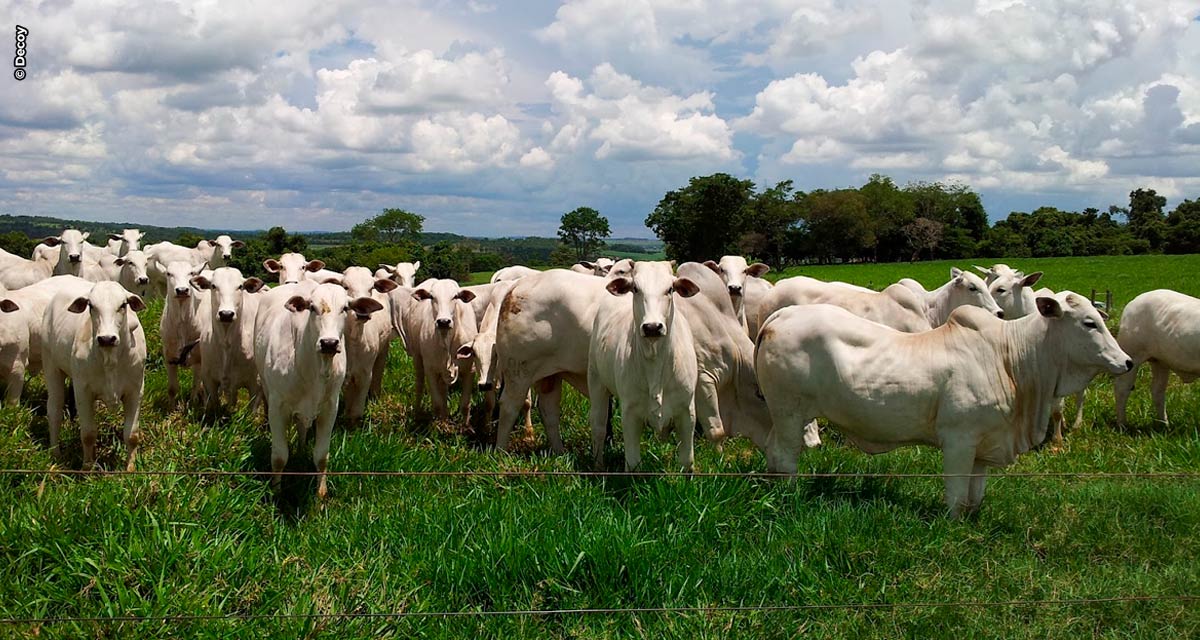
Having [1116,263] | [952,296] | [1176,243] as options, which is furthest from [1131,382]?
[1176,243]

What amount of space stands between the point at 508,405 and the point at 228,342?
10.3ft

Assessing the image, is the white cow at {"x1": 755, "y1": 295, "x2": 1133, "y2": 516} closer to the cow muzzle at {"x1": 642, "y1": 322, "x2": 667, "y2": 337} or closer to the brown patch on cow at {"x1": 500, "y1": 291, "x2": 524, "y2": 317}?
the cow muzzle at {"x1": 642, "y1": 322, "x2": 667, "y2": 337}

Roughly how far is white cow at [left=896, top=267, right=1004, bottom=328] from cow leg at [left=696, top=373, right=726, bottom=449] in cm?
451

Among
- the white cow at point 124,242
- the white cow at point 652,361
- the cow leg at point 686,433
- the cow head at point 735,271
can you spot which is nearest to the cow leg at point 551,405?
the white cow at point 652,361

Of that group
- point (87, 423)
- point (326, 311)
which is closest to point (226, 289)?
point (87, 423)

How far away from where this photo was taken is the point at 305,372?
7.62m

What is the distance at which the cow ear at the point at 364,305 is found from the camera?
7.63m

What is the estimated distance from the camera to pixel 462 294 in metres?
10.3

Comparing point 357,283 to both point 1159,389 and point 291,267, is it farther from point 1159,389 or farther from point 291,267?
point 1159,389

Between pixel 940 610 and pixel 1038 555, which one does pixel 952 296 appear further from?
pixel 940 610

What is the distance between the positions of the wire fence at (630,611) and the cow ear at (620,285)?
254cm

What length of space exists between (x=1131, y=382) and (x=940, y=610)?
7.21 meters

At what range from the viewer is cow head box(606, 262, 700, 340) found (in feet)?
22.1

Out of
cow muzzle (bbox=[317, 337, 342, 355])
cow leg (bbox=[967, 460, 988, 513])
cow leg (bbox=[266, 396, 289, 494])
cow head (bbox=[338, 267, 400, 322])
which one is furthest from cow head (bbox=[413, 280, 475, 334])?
cow leg (bbox=[967, 460, 988, 513])
